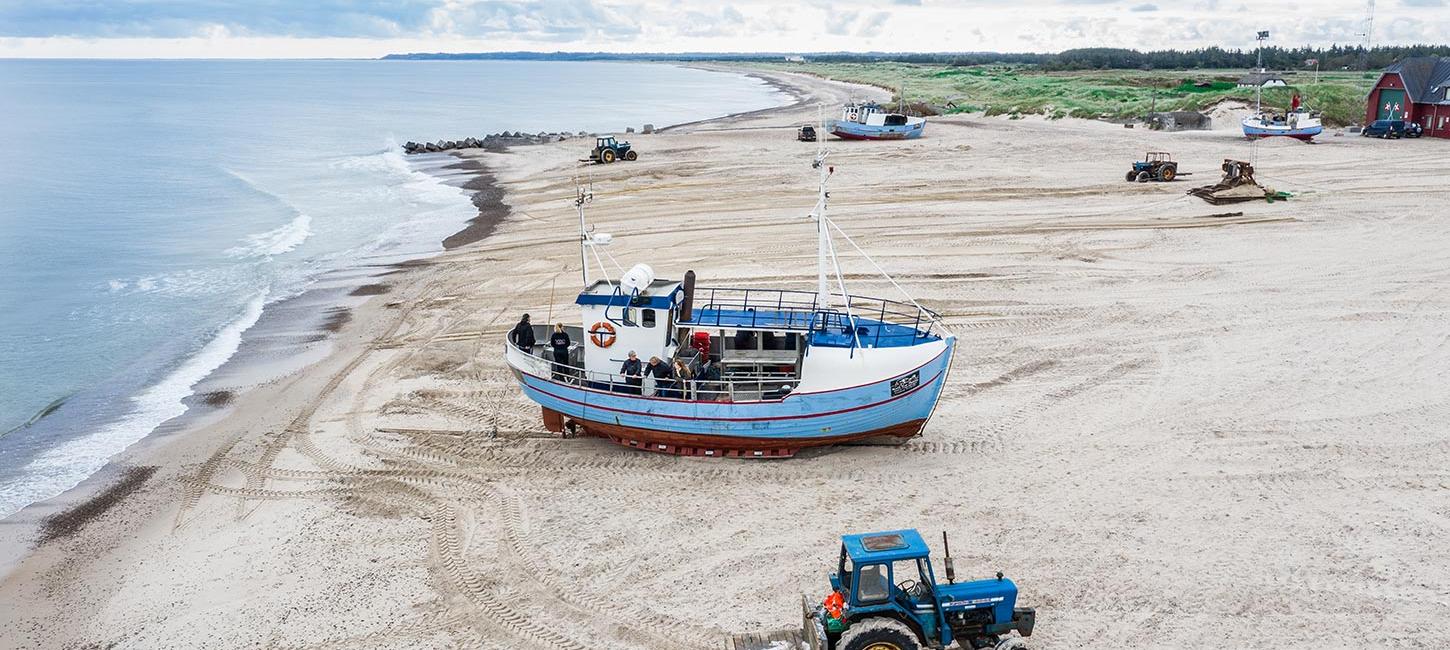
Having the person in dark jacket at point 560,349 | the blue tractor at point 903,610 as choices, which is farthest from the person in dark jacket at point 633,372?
the blue tractor at point 903,610

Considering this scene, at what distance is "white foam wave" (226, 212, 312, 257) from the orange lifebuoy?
24.3 metres

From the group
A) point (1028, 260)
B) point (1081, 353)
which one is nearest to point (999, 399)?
→ point (1081, 353)

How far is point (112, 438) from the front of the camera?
19.1 meters

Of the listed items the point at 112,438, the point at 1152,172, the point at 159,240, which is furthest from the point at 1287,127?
the point at 112,438

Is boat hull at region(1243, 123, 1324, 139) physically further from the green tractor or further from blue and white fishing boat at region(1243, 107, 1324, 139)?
the green tractor

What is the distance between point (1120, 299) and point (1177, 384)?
558cm

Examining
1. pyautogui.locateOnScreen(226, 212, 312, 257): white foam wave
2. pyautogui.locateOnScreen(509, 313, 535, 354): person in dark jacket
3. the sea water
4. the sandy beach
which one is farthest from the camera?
pyautogui.locateOnScreen(226, 212, 312, 257): white foam wave

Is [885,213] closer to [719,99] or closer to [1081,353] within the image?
[1081,353]

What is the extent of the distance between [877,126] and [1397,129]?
1001 inches

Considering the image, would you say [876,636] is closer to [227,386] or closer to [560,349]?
[560,349]

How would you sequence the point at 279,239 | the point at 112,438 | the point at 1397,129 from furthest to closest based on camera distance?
1. the point at 1397,129
2. the point at 279,239
3. the point at 112,438

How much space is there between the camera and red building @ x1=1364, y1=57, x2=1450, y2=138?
50812 mm

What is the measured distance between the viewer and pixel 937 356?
50.0ft

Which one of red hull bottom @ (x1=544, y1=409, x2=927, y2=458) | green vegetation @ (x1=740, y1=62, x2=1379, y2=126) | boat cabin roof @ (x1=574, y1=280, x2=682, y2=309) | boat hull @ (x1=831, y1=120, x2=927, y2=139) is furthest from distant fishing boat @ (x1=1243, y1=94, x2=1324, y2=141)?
boat cabin roof @ (x1=574, y1=280, x2=682, y2=309)
